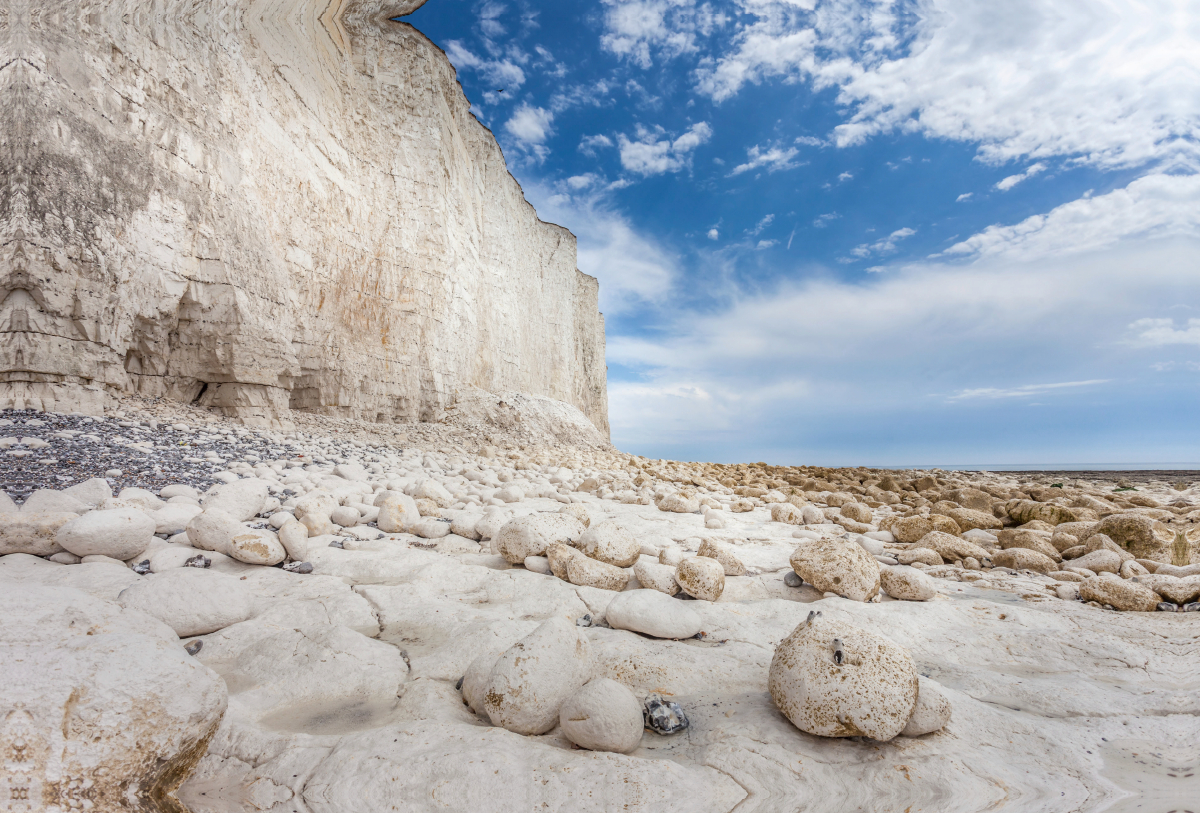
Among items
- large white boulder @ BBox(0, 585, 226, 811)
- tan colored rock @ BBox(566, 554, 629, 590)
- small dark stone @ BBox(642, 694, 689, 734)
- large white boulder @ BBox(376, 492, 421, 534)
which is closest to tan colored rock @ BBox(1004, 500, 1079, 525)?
tan colored rock @ BBox(566, 554, 629, 590)

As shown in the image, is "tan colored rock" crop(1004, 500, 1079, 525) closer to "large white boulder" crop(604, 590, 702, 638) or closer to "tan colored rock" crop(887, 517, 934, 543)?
"tan colored rock" crop(887, 517, 934, 543)

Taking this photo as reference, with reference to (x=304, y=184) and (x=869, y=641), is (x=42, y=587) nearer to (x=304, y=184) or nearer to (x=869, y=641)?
(x=869, y=641)

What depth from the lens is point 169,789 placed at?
1.05 meters

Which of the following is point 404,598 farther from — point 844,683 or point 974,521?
point 974,521

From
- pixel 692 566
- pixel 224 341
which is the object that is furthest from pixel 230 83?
pixel 692 566

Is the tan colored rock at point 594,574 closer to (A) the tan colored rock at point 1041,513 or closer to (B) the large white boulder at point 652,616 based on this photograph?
(B) the large white boulder at point 652,616

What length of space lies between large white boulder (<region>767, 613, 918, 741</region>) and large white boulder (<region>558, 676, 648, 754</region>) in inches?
17.1

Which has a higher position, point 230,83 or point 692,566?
point 230,83

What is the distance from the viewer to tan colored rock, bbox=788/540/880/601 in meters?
2.43

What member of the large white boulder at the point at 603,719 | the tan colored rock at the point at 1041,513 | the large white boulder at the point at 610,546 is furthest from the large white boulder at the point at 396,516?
the tan colored rock at the point at 1041,513

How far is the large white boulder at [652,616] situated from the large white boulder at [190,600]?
1444 mm

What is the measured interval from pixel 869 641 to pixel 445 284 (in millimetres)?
12712

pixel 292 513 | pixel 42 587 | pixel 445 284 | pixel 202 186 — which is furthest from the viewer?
pixel 445 284

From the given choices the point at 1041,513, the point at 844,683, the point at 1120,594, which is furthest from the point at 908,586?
the point at 1041,513
